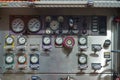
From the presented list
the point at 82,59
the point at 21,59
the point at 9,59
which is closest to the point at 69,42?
the point at 82,59

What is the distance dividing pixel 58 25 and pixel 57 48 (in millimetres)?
211

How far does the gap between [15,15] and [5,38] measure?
0.23 metres

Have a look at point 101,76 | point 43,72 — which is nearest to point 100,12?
point 101,76

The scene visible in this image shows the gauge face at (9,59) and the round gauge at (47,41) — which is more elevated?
the round gauge at (47,41)

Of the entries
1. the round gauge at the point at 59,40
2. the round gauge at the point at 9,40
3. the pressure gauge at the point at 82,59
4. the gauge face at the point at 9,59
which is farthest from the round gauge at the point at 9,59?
the pressure gauge at the point at 82,59

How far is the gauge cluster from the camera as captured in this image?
2.26 metres

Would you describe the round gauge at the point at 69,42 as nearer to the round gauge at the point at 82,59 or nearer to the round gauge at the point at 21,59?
the round gauge at the point at 82,59

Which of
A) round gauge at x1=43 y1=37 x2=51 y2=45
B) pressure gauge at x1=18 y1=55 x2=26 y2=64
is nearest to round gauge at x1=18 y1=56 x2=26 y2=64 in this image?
pressure gauge at x1=18 y1=55 x2=26 y2=64

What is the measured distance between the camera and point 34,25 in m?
2.27

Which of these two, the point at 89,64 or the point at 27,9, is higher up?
the point at 27,9

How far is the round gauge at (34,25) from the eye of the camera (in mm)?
2264

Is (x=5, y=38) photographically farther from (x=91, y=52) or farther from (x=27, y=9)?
(x=91, y=52)

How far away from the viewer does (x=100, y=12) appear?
Result: 7.50 feet

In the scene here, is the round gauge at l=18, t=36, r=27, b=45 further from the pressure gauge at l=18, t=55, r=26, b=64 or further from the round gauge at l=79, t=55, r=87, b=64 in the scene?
the round gauge at l=79, t=55, r=87, b=64
